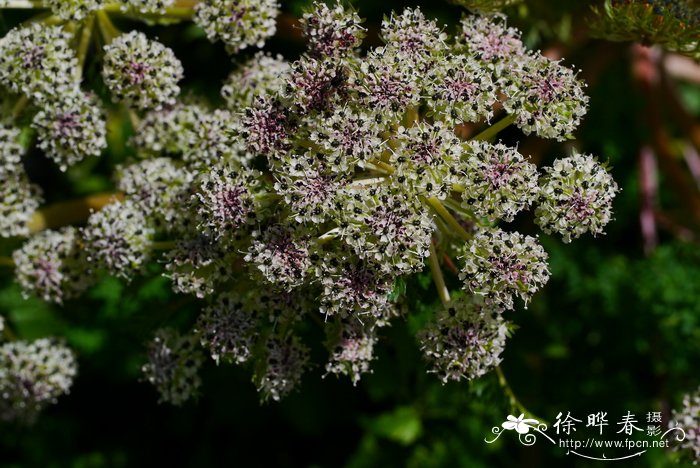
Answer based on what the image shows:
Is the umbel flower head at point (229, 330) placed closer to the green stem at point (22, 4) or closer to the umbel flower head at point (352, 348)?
the umbel flower head at point (352, 348)

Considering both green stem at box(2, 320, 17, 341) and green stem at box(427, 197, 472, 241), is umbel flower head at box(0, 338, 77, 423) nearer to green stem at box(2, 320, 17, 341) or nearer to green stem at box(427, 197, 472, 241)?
green stem at box(2, 320, 17, 341)

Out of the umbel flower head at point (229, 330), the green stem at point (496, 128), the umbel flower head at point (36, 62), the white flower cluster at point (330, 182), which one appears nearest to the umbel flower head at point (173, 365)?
the white flower cluster at point (330, 182)

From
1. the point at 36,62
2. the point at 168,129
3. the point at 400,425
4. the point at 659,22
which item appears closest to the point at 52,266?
the point at 168,129

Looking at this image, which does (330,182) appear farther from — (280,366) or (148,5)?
(148,5)

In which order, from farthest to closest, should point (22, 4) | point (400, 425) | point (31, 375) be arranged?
point (400, 425)
point (31, 375)
point (22, 4)

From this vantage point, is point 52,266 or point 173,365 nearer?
point 173,365

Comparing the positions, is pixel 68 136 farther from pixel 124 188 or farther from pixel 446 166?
pixel 446 166

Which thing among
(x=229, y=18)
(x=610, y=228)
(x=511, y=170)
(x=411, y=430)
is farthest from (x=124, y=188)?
(x=610, y=228)
